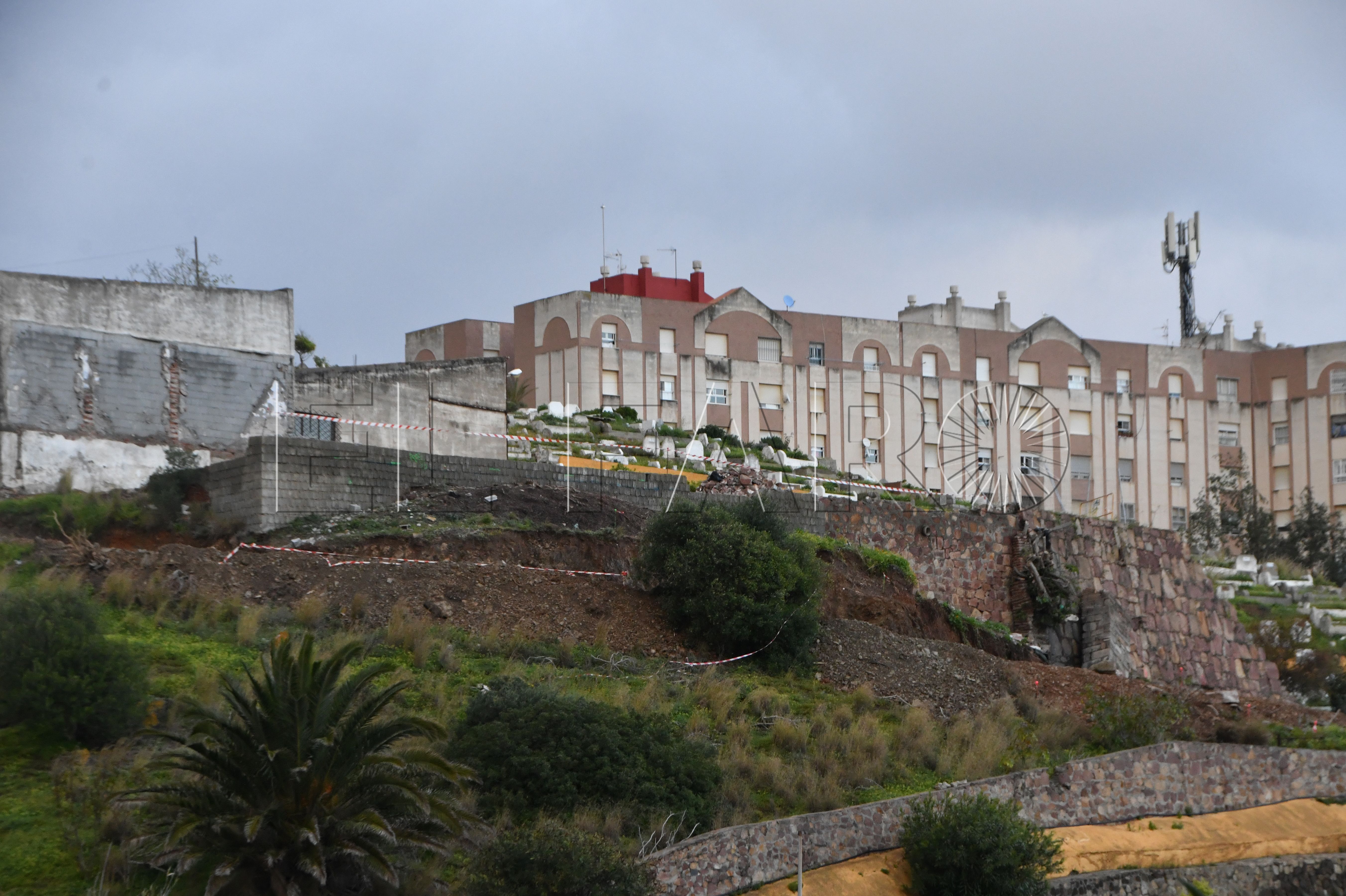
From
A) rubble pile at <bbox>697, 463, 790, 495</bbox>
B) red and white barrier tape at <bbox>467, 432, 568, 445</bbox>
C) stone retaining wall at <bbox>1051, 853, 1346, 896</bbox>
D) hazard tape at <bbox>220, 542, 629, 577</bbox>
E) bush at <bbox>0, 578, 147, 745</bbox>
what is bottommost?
stone retaining wall at <bbox>1051, 853, 1346, 896</bbox>

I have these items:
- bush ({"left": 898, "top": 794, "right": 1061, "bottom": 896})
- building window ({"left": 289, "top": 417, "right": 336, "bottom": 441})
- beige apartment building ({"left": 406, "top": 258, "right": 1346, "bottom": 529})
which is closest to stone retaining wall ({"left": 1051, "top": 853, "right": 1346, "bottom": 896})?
bush ({"left": 898, "top": 794, "right": 1061, "bottom": 896})

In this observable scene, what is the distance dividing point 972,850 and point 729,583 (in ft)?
31.6

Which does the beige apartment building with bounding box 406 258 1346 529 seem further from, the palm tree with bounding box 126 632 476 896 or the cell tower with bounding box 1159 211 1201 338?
the palm tree with bounding box 126 632 476 896

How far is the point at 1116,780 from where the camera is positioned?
23.0 metres

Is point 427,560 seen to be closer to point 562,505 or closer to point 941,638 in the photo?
point 562,505

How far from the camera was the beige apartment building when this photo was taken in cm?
5975

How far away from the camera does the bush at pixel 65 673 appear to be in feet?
58.9

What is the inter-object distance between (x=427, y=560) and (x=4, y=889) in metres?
13.1

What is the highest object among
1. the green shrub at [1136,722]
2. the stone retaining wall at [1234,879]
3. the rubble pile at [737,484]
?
the rubble pile at [737,484]

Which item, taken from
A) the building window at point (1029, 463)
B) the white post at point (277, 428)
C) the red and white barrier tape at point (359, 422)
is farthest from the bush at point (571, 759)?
the building window at point (1029, 463)

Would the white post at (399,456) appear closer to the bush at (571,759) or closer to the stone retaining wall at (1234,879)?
the bush at (571,759)

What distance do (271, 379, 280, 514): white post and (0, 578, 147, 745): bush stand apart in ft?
28.9

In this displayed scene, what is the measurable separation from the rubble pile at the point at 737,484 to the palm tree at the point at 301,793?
19.0 metres

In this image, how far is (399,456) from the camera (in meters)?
30.2
